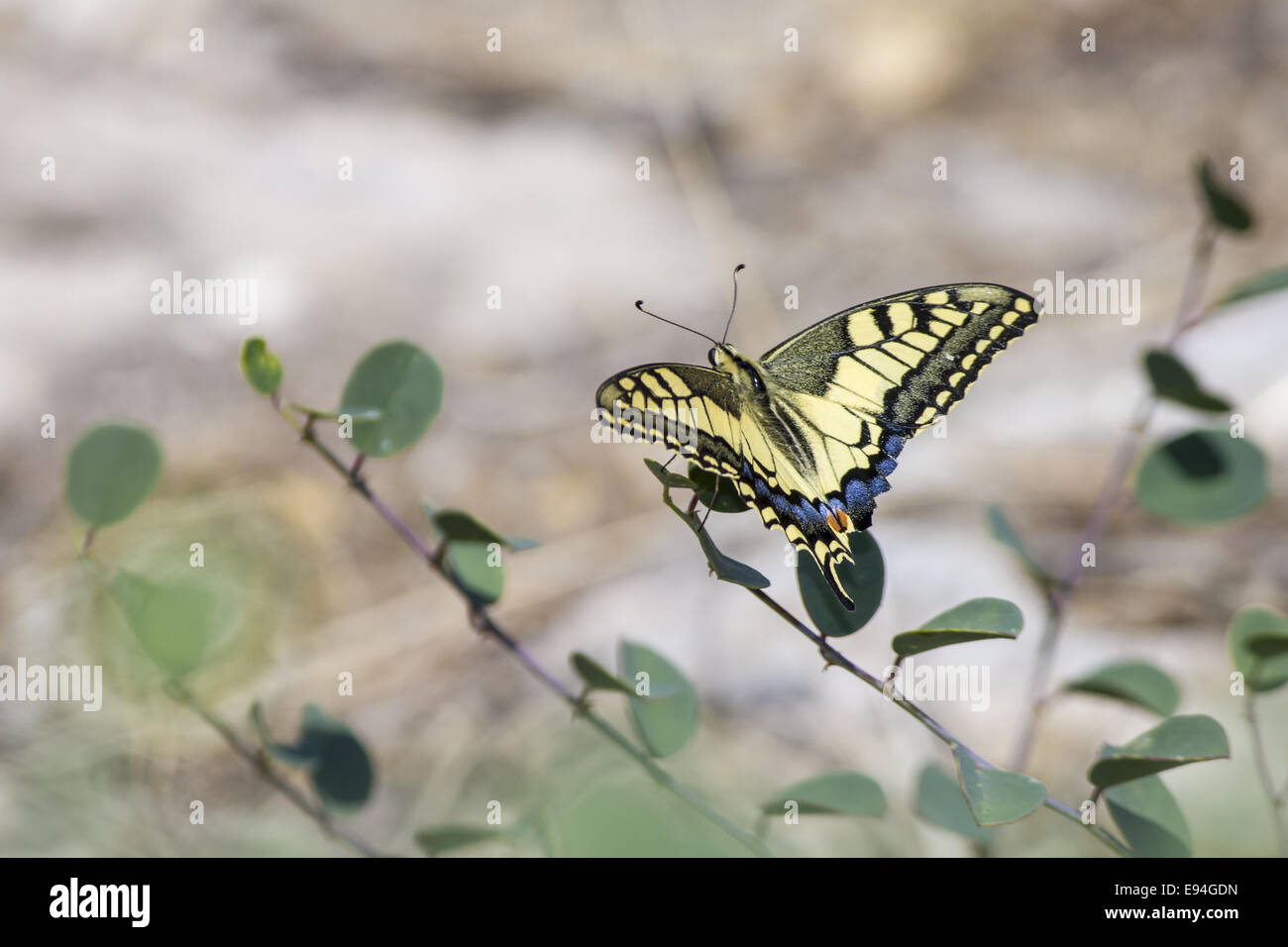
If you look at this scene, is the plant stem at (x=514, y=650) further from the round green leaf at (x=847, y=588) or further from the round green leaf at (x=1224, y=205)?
the round green leaf at (x=1224, y=205)

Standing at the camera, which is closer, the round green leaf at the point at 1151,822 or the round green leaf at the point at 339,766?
the round green leaf at the point at 1151,822

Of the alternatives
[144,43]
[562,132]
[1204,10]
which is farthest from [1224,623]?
[144,43]

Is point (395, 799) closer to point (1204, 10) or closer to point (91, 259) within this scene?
point (91, 259)

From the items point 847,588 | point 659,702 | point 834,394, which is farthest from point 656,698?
point 834,394

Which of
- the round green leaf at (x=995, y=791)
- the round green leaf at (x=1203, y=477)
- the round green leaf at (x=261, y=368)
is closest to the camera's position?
the round green leaf at (x=995, y=791)

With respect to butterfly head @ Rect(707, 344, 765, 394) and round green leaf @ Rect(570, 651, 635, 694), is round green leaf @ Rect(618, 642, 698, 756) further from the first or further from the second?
butterfly head @ Rect(707, 344, 765, 394)

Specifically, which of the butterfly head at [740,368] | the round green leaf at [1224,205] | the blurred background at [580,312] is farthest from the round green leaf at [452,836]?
the round green leaf at [1224,205]
